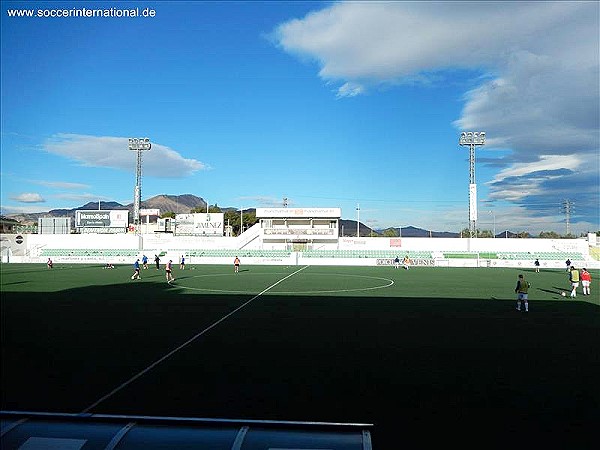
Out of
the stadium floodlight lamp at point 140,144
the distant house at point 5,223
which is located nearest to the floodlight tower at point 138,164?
the stadium floodlight lamp at point 140,144

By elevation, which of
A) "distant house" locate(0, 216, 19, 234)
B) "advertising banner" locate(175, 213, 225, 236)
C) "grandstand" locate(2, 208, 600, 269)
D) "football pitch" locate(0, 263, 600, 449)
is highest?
"advertising banner" locate(175, 213, 225, 236)

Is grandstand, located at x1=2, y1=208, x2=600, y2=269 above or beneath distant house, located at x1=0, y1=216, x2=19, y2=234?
beneath

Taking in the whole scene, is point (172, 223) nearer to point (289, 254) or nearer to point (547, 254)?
point (289, 254)

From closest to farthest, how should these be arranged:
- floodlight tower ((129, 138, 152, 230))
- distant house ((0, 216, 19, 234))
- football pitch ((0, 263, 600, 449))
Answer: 1. football pitch ((0, 263, 600, 449))
2. distant house ((0, 216, 19, 234))
3. floodlight tower ((129, 138, 152, 230))

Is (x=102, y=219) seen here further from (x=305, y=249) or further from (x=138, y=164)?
(x=305, y=249)

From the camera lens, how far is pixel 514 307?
17328 millimetres

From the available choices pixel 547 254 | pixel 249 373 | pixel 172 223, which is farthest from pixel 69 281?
pixel 172 223

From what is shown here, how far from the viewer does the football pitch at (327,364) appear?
641 cm

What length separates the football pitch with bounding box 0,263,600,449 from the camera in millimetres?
6414

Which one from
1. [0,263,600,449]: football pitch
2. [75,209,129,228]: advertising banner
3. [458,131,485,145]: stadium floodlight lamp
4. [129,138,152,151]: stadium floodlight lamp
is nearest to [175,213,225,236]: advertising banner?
[75,209,129,228]: advertising banner

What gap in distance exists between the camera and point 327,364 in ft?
29.7

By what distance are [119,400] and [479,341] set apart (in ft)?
27.5

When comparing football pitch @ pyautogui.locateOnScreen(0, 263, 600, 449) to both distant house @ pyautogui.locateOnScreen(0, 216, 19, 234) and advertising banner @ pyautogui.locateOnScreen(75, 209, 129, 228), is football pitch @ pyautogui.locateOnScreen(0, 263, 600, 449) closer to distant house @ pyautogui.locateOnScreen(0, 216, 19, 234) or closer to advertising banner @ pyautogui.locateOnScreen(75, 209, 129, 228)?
distant house @ pyautogui.locateOnScreen(0, 216, 19, 234)

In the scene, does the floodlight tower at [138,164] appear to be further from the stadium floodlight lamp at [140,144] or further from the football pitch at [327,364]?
the football pitch at [327,364]
